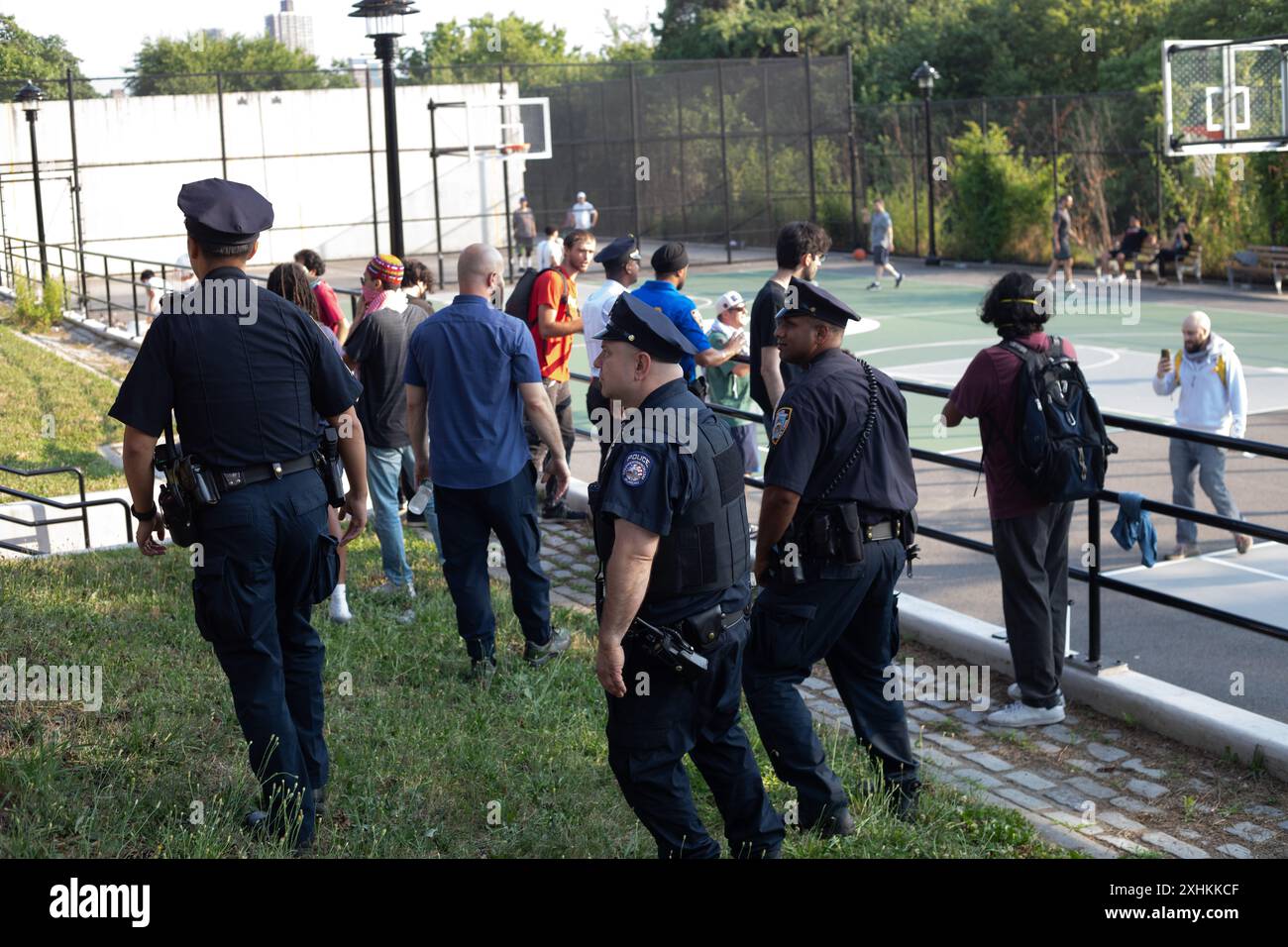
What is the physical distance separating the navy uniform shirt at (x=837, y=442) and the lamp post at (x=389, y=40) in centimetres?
712

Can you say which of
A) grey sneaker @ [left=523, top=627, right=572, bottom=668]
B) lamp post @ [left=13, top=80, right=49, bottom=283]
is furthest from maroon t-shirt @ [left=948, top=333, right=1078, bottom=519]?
lamp post @ [left=13, top=80, right=49, bottom=283]

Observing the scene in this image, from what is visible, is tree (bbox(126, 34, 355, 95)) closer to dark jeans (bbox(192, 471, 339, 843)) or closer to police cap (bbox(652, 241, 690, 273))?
police cap (bbox(652, 241, 690, 273))

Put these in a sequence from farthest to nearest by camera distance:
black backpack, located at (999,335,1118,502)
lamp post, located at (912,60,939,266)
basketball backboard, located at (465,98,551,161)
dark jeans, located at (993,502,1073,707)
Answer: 1. basketball backboard, located at (465,98,551,161)
2. lamp post, located at (912,60,939,266)
3. dark jeans, located at (993,502,1073,707)
4. black backpack, located at (999,335,1118,502)

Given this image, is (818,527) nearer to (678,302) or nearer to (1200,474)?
(678,302)

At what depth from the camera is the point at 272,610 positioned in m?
4.54

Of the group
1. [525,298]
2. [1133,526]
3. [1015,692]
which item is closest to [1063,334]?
[525,298]

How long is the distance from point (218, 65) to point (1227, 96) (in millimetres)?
49589

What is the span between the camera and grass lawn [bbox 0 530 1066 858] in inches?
188

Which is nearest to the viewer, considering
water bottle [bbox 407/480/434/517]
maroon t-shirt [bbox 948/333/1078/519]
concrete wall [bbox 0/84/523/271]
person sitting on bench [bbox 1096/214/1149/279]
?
maroon t-shirt [bbox 948/333/1078/519]

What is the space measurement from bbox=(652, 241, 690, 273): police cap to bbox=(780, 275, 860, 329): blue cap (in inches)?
126

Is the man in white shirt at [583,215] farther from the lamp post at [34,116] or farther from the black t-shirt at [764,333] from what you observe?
the black t-shirt at [764,333]

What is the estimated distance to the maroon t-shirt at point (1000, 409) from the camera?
248 inches

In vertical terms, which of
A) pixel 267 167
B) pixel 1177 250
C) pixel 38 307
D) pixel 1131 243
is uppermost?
pixel 267 167
